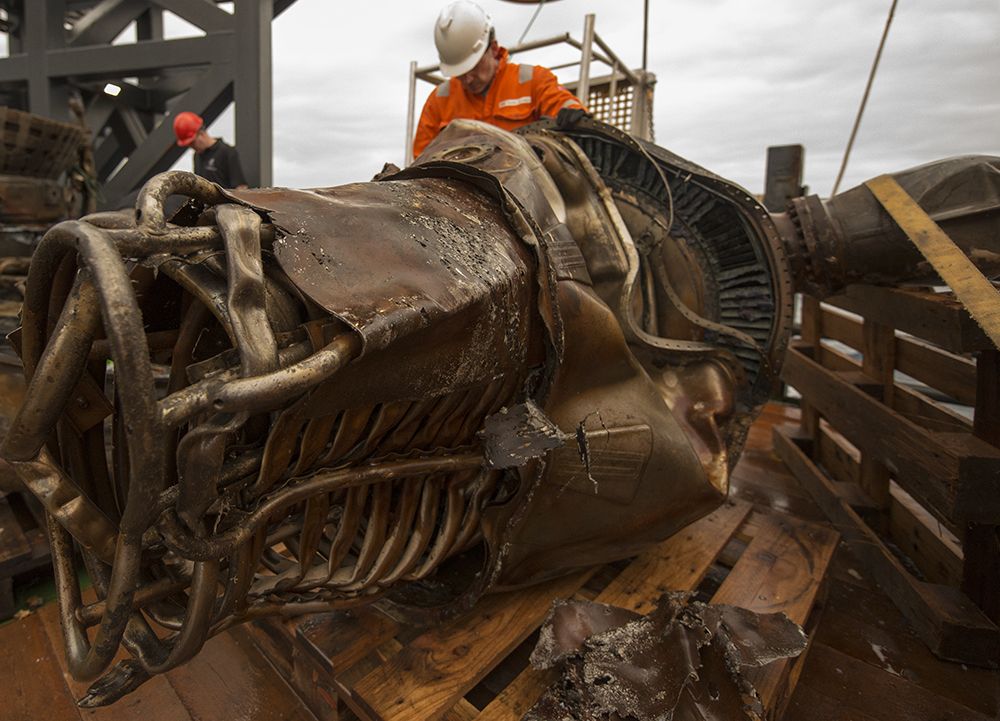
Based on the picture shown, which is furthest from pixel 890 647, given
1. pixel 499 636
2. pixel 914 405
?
pixel 499 636

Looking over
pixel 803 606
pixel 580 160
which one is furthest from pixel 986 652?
pixel 580 160

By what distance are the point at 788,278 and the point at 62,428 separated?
6.54 feet

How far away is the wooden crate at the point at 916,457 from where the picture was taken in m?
1.81

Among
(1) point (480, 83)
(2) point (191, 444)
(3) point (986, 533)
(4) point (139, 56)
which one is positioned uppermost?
(4) point (139, 56)

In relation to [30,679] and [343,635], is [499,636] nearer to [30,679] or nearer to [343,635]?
[343,635]

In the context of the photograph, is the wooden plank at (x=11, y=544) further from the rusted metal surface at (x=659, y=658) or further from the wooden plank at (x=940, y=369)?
the wooden plank at (x=940, y=369)

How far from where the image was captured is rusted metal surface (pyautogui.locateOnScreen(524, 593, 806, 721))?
132cm

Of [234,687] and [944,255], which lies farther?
[944,255]

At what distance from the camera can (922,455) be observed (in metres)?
1.99

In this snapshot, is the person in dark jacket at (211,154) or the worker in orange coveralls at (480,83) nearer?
the worker in orange coveralls at (480,83)

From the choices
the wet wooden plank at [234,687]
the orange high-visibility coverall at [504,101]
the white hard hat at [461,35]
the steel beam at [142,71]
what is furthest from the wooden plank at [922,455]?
the steel beam at [142,71]

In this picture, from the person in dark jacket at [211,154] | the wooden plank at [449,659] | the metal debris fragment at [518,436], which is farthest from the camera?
the person in dark jacket at [211,154]

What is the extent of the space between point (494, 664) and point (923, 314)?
1.71 meters

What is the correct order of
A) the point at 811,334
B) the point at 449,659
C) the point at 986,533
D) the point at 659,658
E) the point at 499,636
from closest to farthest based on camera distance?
the point at 659,658 → the point at 449,659 → the point at 499,636 → the point at 986,533 → the point at 811,334
